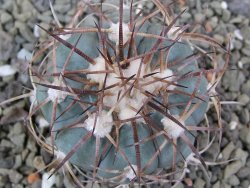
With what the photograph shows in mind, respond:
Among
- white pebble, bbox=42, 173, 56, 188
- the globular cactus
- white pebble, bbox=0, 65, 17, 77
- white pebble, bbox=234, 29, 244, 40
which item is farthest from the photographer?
white pebble, bbox=234, 29, 244, 40

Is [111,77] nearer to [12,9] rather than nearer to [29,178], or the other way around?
[29,178]

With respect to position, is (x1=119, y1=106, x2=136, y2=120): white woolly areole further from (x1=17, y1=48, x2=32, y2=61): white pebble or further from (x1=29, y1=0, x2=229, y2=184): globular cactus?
(x1=17, y1=48, x2=32, y2=61): white pebble

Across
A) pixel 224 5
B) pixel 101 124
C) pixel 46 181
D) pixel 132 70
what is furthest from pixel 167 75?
pixel 224 5

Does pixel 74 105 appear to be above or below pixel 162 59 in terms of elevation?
below

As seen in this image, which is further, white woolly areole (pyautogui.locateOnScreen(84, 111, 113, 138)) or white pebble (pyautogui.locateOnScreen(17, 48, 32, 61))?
white pebble (pyautogui.locateOnScreen(17, 48, 32, 61))

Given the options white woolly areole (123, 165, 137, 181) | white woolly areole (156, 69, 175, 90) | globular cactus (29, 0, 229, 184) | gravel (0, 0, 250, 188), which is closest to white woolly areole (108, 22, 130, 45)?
globular cactus (29, 0, 229, 184)

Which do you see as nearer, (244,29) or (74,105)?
(74,105)

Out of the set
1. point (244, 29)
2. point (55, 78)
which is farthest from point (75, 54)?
point (244, 29)

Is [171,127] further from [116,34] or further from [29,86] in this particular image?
[29,86]
